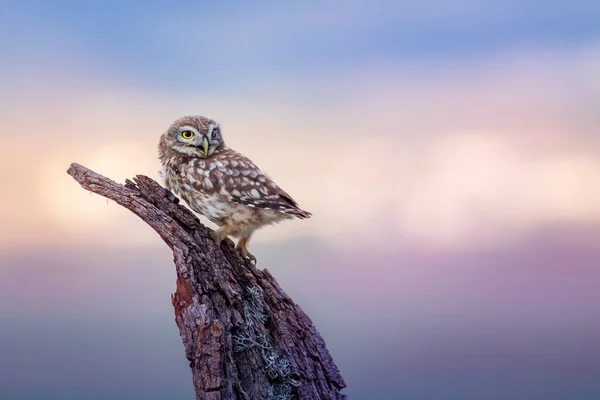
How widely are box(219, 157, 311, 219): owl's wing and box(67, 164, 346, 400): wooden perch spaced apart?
497mm

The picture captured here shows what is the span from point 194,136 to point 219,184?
2.22 ft

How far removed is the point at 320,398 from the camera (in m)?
7.39

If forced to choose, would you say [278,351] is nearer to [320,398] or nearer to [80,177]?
[320,398]

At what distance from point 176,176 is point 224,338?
1.83 m

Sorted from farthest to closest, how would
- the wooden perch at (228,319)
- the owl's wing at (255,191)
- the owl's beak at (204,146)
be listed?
the owl's beak at (204,146)
the owl's wing at (255,191)
the wooden perch at (228,319)

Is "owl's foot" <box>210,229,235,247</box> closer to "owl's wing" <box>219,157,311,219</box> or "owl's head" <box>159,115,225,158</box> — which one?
"owl's wing" <box>219,157,311,219</box>

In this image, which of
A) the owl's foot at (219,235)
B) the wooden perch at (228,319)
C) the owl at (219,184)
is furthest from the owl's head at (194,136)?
the owl's foot at (219,235)

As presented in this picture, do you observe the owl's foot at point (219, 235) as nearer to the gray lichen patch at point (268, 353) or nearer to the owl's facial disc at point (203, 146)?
the gray lichen patch at point (268, 353)

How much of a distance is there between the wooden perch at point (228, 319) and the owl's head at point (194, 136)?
579 millimetres

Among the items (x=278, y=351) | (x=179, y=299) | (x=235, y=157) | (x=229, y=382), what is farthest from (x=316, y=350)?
(x=235, y=157)

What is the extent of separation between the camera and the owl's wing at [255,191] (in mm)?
7312

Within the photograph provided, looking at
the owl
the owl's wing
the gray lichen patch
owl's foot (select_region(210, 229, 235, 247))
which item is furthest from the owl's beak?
the gray lichen patch

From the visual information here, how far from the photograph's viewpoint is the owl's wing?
7312 millimetres

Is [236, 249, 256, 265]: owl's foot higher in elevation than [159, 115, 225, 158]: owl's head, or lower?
lower
